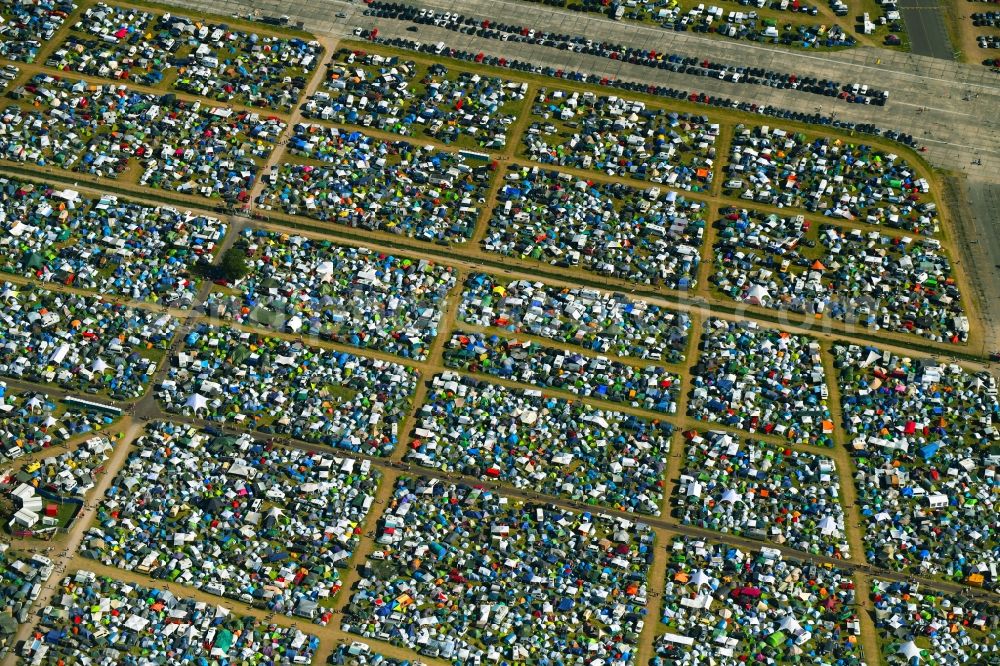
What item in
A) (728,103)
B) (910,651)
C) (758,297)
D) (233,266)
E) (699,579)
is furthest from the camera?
(728,103)

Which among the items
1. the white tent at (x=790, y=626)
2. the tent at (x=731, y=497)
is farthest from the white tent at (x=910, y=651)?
the tent at (x=731, y=497)

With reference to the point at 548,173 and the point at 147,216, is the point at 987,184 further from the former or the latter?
the point at 147,216

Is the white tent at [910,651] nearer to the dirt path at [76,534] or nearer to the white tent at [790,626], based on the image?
the white tent at [790,626]

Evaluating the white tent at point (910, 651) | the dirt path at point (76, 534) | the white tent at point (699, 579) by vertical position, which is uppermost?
the white tent at point (699, 579)

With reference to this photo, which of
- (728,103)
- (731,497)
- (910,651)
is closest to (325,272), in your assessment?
(731,497)

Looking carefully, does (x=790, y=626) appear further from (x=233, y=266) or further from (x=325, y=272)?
(x=233, y=266)
